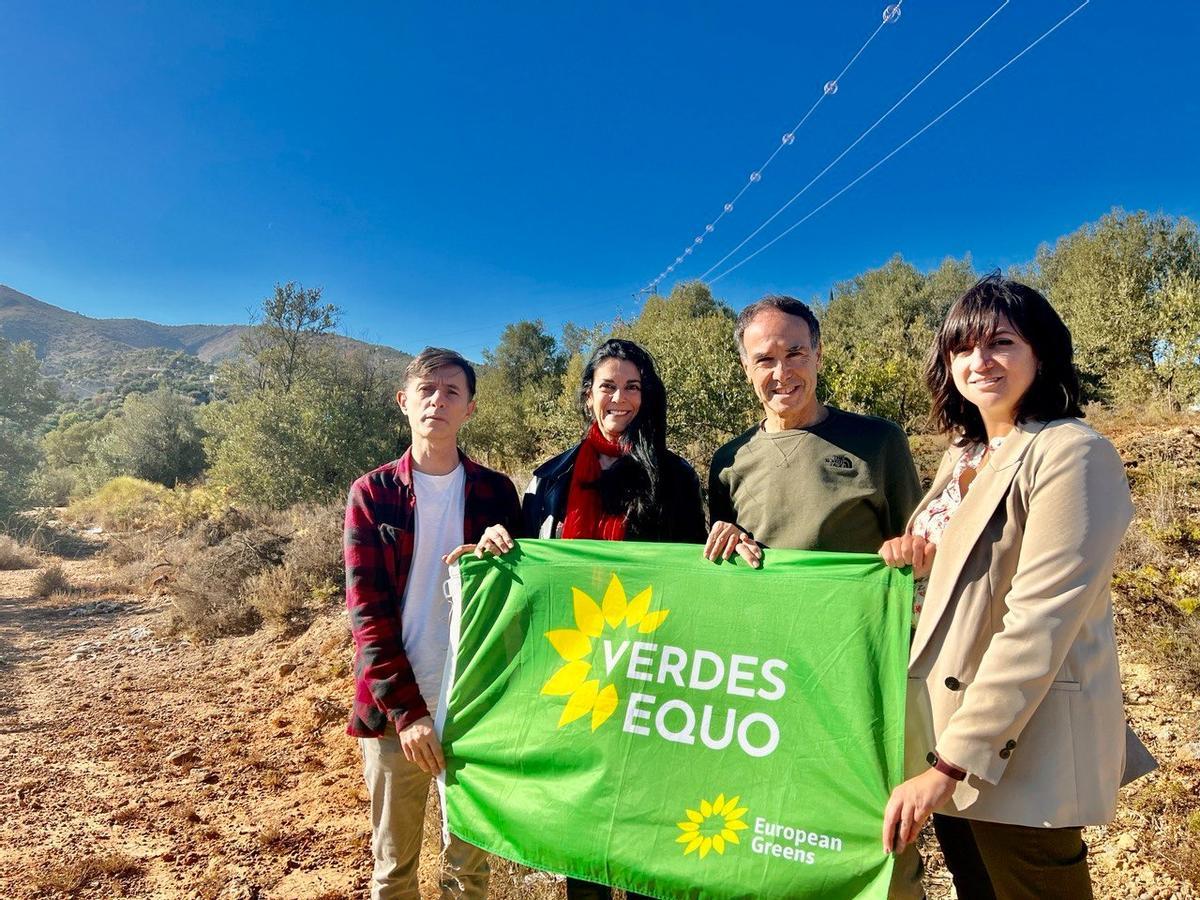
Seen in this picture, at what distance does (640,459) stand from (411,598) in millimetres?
1115

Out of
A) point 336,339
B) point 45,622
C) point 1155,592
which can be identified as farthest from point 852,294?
point 45,622

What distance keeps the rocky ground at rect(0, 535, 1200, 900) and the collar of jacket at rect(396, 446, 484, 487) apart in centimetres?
220

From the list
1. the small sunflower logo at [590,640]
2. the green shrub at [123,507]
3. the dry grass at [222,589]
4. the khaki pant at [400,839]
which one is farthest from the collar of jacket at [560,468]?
the green shrub at [123,507]

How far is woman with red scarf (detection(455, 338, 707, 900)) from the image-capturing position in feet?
8.69

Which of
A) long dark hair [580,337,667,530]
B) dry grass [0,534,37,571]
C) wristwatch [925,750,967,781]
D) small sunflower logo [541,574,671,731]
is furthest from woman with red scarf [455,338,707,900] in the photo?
dry grass [0,534,37,571]

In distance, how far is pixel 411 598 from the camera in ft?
8.51

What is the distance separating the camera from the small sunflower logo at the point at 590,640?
2242 mm

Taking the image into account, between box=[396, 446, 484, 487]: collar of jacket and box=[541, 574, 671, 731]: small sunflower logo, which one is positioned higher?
box=[396, 446, 484, 487]: collar of jacket

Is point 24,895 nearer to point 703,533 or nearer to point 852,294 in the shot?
point 703,533

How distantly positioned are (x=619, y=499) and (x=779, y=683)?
0.98 metres

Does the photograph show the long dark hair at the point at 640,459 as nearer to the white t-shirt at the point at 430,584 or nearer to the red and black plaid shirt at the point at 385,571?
the red and black plaid shirt at the point at 385,571

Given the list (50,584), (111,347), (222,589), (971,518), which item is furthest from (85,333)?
(971,518)

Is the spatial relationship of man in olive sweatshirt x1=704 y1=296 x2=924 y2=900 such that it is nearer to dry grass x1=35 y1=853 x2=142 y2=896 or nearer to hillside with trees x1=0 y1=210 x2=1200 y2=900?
hillside with trees x1=0 y1=210 x2=1200 y2=900

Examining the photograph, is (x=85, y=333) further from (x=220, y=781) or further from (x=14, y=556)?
(x=220, y=781)
